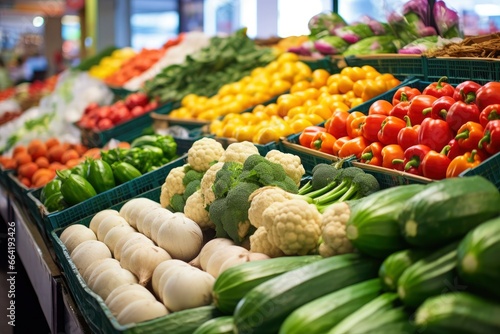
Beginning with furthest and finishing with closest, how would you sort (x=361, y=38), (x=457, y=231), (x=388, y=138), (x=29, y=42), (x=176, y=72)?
1. (x=29, y=42)
2. (x=176, y=72)
3. (x=361, y=38)
4. (x=388, y=138)
5. (x=457, y=231)

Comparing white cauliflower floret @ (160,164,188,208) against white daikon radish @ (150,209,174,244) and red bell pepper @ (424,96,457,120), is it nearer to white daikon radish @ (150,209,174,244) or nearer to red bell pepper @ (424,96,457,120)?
white daikon radish @ (150,209,174,244)

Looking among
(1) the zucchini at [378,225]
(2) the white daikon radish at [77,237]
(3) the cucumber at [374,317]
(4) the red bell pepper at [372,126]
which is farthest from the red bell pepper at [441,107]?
(2) the white daikon radish at [77,237]

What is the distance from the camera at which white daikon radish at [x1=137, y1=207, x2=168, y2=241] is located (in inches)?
115

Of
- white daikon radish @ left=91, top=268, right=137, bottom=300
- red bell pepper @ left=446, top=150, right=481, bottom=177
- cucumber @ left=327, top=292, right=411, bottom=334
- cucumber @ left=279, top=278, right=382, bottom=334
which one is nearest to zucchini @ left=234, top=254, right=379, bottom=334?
cucumber @ left=279, top=278, right=382, bottom=334

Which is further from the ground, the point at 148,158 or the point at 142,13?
the point at 142,13

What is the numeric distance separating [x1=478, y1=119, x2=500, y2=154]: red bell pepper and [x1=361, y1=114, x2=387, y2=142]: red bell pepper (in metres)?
0.65

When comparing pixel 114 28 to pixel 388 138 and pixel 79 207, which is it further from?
pixel 388 138

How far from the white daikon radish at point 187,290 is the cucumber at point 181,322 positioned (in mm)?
91

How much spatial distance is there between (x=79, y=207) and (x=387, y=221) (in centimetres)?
228

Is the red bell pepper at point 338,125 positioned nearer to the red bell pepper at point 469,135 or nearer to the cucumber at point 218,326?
the red bell pepper at point 469,135

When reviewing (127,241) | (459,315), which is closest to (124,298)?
(127,241)

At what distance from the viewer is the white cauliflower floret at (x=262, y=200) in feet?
7.77

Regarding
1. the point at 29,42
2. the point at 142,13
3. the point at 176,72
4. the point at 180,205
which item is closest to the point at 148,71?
the point at 176,72

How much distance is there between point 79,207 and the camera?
11.9 ft
